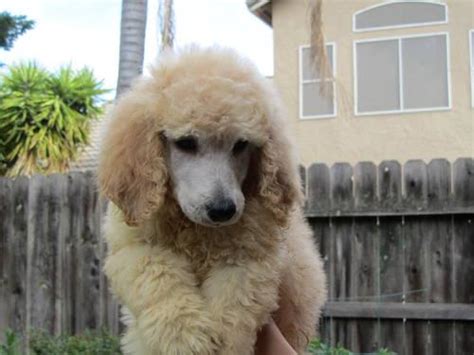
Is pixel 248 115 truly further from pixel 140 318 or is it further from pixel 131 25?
pixel 131 25

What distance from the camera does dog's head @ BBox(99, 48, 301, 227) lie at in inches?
98.0

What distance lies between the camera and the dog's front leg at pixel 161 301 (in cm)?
238

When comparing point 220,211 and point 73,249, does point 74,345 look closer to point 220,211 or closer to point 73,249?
point 73,249

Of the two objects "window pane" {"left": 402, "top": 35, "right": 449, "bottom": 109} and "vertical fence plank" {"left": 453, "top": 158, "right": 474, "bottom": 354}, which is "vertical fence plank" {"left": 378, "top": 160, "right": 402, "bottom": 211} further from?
"window pane" {"left": 402, "top": 35, "right": 449, "bottom": 109}

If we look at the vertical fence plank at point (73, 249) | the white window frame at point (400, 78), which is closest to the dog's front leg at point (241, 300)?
the vertical fence plank at point (73, 249)

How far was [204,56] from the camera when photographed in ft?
8.89

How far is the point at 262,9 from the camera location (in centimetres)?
1800

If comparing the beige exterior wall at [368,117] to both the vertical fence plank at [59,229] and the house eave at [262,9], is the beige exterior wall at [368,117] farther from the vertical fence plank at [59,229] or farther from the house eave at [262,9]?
the vertical fence plank at [59,229]

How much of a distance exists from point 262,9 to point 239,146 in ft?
52.4

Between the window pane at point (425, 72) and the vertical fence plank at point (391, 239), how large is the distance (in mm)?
9743

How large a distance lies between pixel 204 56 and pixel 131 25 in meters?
4.33

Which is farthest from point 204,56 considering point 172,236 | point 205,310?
point 205,310

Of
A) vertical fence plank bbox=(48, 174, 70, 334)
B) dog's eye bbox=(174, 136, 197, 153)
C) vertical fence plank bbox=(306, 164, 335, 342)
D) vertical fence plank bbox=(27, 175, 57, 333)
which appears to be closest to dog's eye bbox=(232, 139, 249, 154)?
Answer: dog's eye bbox=(174, 136, 197, 153)

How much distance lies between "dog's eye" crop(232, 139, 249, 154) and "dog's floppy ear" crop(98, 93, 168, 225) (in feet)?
0.92
